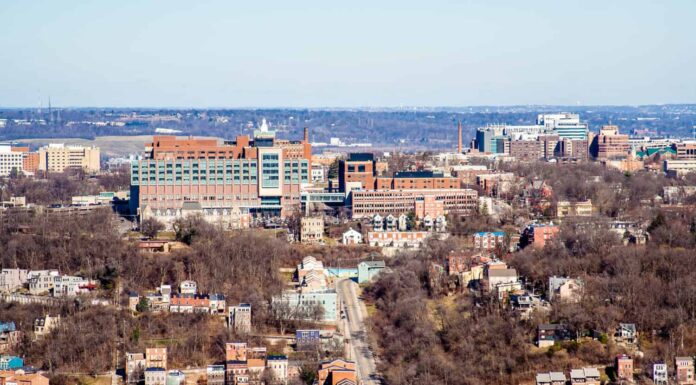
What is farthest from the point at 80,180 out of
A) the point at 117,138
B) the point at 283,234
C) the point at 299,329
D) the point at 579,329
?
the point at 117,138

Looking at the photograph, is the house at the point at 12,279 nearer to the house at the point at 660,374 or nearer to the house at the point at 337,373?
→ the house at the point at 337,373

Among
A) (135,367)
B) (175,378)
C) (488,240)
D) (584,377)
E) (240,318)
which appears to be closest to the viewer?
(584,377)

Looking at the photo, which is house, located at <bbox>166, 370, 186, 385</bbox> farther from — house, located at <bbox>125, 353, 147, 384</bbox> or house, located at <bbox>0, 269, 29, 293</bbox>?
house, located at <bbox>0, 269, 29, 293</bbox>

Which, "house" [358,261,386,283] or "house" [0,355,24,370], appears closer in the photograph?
"house" [0,355,24,370]

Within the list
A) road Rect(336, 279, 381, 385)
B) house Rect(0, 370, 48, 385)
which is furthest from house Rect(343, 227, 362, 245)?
house Rect(0, 370, 48, 385)

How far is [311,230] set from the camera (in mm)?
39906

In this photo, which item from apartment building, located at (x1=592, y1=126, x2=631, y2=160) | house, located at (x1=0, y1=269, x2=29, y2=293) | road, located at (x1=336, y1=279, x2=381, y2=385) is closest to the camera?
road, located at (x1=336, y1=279, x2=381, y2=385)

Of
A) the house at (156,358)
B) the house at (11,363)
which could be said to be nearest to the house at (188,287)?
the house at (156,358)

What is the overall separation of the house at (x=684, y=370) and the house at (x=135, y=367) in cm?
873

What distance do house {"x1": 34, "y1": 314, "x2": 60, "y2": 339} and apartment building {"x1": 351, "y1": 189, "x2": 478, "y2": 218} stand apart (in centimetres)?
1512

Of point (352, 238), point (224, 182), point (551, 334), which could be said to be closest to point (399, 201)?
point (224, 182)

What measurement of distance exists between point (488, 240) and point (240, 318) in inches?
379

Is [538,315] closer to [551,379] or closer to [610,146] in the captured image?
[551,379]

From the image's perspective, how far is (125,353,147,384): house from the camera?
26.6 metres
